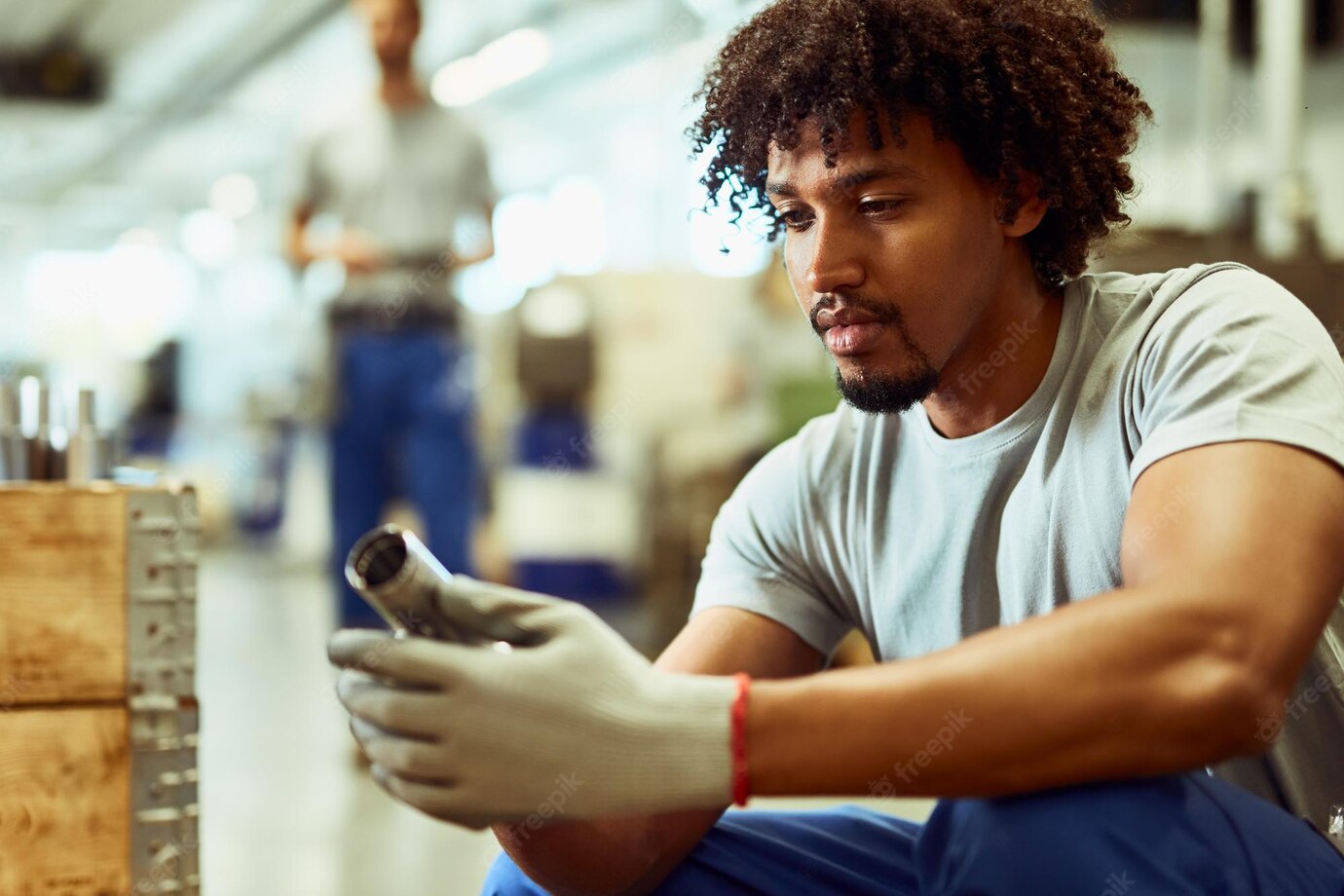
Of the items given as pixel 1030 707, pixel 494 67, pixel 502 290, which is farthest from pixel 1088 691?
pixel 502 290

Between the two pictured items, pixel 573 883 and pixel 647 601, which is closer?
pixel 573 883

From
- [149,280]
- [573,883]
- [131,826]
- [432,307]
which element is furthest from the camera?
[149,280]

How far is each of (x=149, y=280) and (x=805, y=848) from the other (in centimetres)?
1787

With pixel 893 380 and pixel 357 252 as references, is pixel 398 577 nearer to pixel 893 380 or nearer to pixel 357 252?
pixel 893 380

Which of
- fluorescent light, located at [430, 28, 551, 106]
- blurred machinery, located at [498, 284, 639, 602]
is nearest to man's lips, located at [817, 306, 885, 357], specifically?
blurred machinery, located at [498, 284, 639, 602]

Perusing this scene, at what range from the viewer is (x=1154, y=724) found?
872 millimetres

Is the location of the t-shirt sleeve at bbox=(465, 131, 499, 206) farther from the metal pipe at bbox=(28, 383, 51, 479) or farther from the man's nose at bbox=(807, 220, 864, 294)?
the man's nose at bbox=(807, 220, 864, 294)

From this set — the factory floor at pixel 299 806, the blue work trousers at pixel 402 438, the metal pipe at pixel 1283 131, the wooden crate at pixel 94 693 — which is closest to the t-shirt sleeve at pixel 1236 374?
the wooden crate at pixel 94 693

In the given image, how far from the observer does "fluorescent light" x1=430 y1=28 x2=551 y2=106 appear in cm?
909

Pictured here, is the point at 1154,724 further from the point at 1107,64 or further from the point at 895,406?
the point at 1107,64

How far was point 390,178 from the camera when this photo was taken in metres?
3.24

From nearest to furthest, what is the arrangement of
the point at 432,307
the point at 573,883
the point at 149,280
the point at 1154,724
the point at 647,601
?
the point at 1154,724 → the point at 573,883 → the point at 432,307 → the point at 647,601 → the point at 149,280

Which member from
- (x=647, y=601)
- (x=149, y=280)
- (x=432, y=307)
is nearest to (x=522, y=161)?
(x=149, y=280)

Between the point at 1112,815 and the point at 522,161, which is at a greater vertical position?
the point at 522,161
